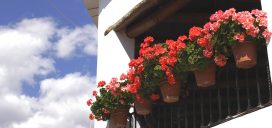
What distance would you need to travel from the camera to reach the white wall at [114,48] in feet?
24.3

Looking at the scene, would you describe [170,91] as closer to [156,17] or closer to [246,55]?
[246,55]

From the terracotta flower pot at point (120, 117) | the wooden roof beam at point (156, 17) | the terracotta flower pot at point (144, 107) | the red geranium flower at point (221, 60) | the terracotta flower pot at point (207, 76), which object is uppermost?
the wooden roof beam at point (156, 17)

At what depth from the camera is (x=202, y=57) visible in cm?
552

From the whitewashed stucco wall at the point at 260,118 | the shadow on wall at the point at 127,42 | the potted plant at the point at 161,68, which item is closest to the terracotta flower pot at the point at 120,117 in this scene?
the potted plant at the point at 161,68

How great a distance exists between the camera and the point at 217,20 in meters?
5.43

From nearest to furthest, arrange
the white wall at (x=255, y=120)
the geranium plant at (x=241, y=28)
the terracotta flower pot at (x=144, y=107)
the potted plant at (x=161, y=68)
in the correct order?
the white wall at (x=255, y=120), the geranium plant at (x=241, y=28), the potted plant at (x=161, y=68), the terracotta flower pot at (x=144, y=107)

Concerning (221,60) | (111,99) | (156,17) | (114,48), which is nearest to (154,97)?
(111,99)

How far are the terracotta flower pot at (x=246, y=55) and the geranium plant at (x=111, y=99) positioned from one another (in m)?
1.76

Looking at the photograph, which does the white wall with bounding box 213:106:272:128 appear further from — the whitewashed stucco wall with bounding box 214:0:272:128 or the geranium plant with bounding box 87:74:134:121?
the geranium plant with bounding box 87:74:134:121

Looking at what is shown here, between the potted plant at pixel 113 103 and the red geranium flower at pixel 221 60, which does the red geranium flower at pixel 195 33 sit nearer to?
the red geranium flower at pixel 221 60

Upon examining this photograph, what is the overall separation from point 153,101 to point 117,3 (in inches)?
76.2

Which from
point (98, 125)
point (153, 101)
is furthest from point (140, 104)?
point (98, 125)

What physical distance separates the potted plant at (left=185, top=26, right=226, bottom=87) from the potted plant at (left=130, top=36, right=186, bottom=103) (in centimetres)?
16

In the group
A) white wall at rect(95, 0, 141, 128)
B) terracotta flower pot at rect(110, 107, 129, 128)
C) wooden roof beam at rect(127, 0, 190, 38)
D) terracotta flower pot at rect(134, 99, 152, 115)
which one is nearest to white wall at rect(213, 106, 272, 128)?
terracotta flower pot at rect(134, 99, 152, 115)
